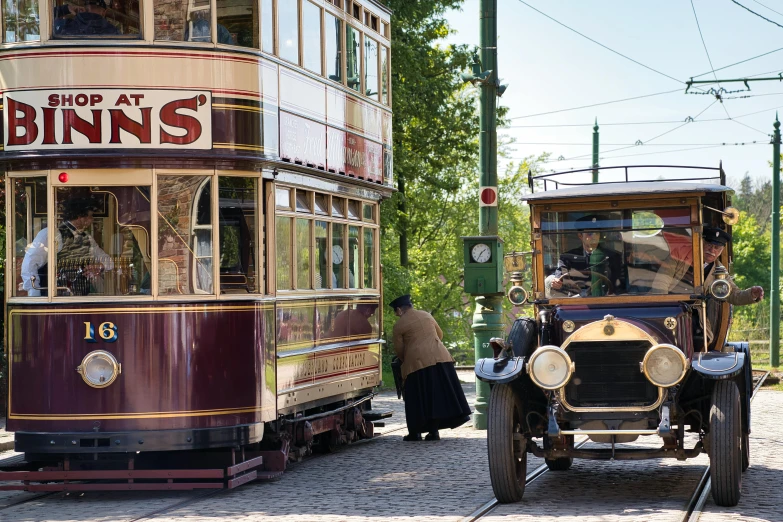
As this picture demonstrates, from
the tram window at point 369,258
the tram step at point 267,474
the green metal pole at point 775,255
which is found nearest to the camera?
the tram step at point 267,474

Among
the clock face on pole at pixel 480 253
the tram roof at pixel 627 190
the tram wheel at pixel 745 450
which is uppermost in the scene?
the tram roof at pixel 627 190

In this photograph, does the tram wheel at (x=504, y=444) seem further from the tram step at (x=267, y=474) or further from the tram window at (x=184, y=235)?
the tram window at (x=184, y=235)

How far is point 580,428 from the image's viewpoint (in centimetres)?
1024

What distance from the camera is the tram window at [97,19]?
11.4 metres

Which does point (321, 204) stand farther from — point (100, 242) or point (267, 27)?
point (100, 242)

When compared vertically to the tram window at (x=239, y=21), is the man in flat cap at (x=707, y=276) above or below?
below

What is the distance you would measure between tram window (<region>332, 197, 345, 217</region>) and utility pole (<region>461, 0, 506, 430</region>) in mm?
2628

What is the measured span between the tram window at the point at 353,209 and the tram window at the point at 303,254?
1417mm

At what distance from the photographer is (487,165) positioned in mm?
16953

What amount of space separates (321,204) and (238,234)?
205 cm

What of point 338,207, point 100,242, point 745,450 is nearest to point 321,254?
point 338,207

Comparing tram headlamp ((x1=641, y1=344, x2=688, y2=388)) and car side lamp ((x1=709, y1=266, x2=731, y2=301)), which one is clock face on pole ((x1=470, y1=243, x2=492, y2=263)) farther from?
tram headlamp ((x1=641, y1=344, x2=688, y2=388))

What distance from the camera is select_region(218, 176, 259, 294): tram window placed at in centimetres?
1155

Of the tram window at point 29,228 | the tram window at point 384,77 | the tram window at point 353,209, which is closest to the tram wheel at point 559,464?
the tram window at point 353,209
